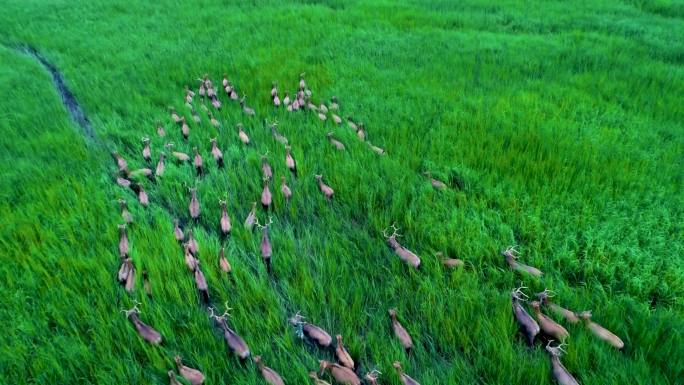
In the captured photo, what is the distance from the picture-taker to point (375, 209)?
3.34m

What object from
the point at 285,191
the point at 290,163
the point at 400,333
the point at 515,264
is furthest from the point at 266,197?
the point at 515,264

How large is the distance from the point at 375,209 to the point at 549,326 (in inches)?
55.1

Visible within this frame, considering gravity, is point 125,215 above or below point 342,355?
above

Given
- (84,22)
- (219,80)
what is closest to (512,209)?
(219,80)

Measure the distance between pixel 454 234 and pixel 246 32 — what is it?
5.60 metres

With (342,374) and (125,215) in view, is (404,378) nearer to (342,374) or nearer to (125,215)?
(342,374)

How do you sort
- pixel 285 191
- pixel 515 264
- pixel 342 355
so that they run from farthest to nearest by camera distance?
pixel 285 191
pixel 515 264
pixel 342 355

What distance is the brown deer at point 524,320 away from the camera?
228 cm

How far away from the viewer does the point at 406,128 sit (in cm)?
431

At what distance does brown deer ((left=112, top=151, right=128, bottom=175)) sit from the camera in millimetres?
3863

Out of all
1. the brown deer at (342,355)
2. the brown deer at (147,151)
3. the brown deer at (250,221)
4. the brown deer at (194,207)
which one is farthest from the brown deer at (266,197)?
the brown deer at (342,355)

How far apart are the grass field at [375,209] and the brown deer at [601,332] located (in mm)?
71

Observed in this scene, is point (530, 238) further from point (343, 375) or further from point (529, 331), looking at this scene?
point (343, 375)

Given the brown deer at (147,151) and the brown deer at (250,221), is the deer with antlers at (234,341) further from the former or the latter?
the brown deer at (147,151)
